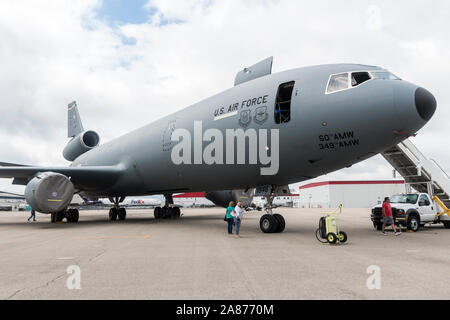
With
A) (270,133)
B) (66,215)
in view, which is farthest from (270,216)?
(66,215)

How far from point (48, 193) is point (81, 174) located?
9.40ft

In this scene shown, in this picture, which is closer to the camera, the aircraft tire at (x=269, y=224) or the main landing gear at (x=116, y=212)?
the aircraft tire at (x=269, y=224)

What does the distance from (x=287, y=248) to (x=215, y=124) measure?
5429 millimetres

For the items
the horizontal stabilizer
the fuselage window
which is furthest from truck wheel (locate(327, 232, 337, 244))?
the horizontal stabilizer

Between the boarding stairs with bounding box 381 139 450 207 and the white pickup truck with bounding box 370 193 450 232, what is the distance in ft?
5.85

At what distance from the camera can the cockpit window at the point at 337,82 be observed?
9117mm

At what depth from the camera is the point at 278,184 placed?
11414 mm

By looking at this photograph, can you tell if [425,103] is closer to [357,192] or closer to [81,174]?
[81,174]

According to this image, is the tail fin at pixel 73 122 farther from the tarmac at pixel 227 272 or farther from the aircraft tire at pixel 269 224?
the aircraft tire at pixel 269 224

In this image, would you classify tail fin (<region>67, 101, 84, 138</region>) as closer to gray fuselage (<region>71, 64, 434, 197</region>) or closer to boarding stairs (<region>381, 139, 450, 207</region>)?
gray fuselage (<region>71, 64, 434, 197</region>)

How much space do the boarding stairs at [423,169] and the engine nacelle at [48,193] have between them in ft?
50.7

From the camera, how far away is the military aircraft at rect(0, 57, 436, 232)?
27.9ft

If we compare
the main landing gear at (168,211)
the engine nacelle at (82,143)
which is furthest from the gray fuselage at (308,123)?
the engine nacelle at (82,143)
